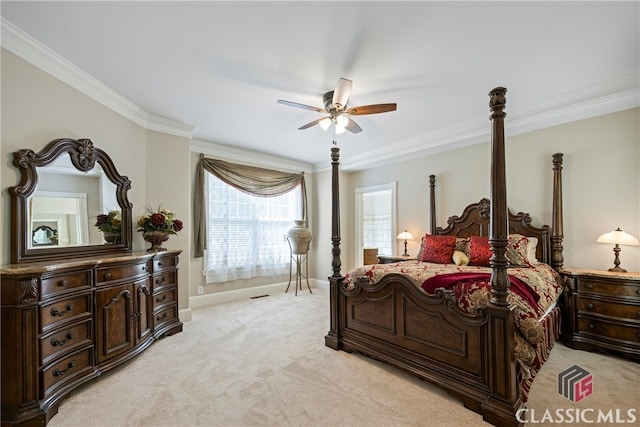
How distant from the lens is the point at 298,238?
5387 mm

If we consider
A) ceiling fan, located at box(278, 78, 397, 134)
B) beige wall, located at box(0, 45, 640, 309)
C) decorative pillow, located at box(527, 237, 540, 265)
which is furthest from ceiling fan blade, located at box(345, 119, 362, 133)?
decorative pillow, located at box(527, 237, 540, 265)

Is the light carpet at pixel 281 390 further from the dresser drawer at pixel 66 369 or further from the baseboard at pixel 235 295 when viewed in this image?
the baseboard at pixel 235 295

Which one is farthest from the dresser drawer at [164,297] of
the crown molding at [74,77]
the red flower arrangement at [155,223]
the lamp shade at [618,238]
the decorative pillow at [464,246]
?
the lamp shade at [618,238]

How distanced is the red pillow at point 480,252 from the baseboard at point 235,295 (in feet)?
10.5

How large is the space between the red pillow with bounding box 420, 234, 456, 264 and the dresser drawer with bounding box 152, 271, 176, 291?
10.4 feet

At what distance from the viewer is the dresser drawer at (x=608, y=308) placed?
2684 millimetres

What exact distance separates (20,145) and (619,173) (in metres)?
5.55

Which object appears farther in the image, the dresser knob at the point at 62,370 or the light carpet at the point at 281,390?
the dresser knob at the point at 62,370

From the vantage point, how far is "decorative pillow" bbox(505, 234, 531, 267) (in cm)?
316

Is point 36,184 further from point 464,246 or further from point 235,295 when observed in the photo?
point 464,246

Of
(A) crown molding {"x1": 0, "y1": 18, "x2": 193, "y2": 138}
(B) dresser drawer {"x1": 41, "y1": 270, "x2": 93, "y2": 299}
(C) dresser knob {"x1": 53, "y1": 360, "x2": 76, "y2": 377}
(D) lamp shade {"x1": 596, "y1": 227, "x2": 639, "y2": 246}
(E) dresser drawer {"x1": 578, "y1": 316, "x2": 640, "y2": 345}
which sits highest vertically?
(A) crown molding {"x1": 0, "y1": 18, "x2": 193, "y2": 138}

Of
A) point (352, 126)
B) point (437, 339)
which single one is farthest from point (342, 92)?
point (437, 339)

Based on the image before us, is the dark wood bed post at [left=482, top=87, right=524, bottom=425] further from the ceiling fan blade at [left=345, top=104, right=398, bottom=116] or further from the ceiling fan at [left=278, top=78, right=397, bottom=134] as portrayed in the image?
the ceiling fan at [left=278, top=78, right=397, bottom=134]

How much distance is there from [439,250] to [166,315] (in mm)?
3395
